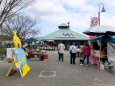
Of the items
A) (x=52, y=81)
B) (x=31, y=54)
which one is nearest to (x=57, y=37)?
(x=31, y=54)

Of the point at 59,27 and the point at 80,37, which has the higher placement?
the point at 59,27

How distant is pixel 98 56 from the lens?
1065 centimetres

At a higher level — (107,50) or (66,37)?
(66,37)

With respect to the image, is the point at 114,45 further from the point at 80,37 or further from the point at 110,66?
the point at 80,37

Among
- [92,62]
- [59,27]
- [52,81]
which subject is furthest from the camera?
[59,27]

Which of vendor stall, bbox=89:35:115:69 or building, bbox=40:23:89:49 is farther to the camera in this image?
building, bbox=40:23:89:49

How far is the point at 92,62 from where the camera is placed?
1230 cm

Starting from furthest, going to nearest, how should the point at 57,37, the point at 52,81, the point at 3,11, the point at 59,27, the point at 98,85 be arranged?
1. the point at 59,27
2. the point at 57,37
3. the point at 3,11
4. the point at 52,81
5. the point at 98,85

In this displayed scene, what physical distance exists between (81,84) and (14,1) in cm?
570

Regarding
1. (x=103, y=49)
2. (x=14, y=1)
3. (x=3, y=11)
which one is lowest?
(x=103, y=49)

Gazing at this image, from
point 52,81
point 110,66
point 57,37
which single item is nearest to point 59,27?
point 57,37

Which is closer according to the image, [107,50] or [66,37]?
[107,50]

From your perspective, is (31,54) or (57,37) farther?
(57,37)

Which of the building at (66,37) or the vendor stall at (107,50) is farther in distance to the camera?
the building at (66,37)
